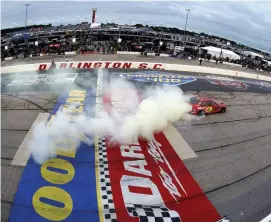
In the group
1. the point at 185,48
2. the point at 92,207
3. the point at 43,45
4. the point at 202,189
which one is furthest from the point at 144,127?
the point at 185,48

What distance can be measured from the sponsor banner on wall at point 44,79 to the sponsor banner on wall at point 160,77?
15.4ft

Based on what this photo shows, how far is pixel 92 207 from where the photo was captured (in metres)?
8.34

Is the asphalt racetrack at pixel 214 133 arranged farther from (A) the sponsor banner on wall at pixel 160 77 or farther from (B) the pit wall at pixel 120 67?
(B) the pit wall at pixel 120 67

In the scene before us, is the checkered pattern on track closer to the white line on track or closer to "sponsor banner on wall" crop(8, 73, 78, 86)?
the white line on track

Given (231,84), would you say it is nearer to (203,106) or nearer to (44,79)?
(203,106)

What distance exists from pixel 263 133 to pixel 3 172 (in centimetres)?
1291

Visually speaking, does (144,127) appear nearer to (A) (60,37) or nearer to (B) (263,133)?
(B) (263,133)

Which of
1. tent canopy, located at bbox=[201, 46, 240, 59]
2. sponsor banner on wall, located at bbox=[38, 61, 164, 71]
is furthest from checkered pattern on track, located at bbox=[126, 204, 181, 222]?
tent canopy, located at bbox=[201, 46, 240, 59]

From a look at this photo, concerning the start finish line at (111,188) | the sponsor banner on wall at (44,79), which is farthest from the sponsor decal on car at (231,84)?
the start finish line at (111,188)

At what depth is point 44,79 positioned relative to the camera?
2231cm

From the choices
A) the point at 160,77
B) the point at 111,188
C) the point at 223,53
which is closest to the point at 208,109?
the point at 160,77

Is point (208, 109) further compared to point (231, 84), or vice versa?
point (231, 84)

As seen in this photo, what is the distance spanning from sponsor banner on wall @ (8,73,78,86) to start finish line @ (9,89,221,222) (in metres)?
11.3

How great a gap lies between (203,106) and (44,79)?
1291cm
